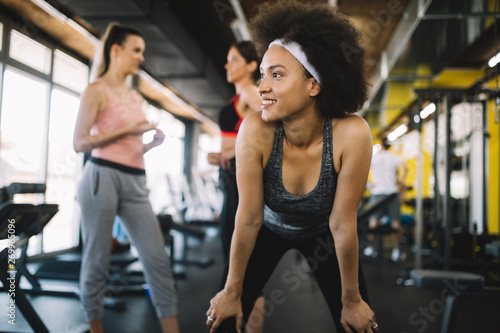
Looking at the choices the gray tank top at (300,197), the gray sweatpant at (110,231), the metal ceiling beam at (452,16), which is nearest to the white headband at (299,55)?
the gray tank top at (300,197)

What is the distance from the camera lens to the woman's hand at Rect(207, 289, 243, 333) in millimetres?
1079

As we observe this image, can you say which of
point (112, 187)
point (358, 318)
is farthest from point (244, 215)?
point (112, 187)

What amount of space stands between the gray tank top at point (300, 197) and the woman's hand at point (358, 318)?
0.82ft

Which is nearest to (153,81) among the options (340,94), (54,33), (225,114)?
(54,33)

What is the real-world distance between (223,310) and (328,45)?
2.66ft

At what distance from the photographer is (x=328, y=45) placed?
1.05 m

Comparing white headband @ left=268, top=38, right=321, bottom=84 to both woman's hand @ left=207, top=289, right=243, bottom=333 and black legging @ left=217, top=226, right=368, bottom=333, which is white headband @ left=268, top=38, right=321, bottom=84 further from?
woman's hand @ left=207, top=289, right=243, bottom=333

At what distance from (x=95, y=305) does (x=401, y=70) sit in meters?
5.17

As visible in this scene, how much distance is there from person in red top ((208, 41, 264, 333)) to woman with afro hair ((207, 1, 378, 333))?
0.45 metres

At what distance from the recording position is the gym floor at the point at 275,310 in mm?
2264

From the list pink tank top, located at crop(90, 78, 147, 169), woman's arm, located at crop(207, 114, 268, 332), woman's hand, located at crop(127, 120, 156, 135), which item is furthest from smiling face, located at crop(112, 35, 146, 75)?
woman's arm, located at crop(207, 114, 268, 332)

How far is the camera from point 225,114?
1.87m

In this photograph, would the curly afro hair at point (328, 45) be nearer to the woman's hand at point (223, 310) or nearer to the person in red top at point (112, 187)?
the woman's hand at point (223, 310)

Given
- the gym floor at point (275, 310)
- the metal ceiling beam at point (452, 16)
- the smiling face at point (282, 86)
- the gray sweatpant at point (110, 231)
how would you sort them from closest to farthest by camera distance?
the smiling face at point (282, 86) → the gray sweatpant at point (110, 231) → the gym floor at point (275, 310) → the metal ceiling beam at point (452, 16)
